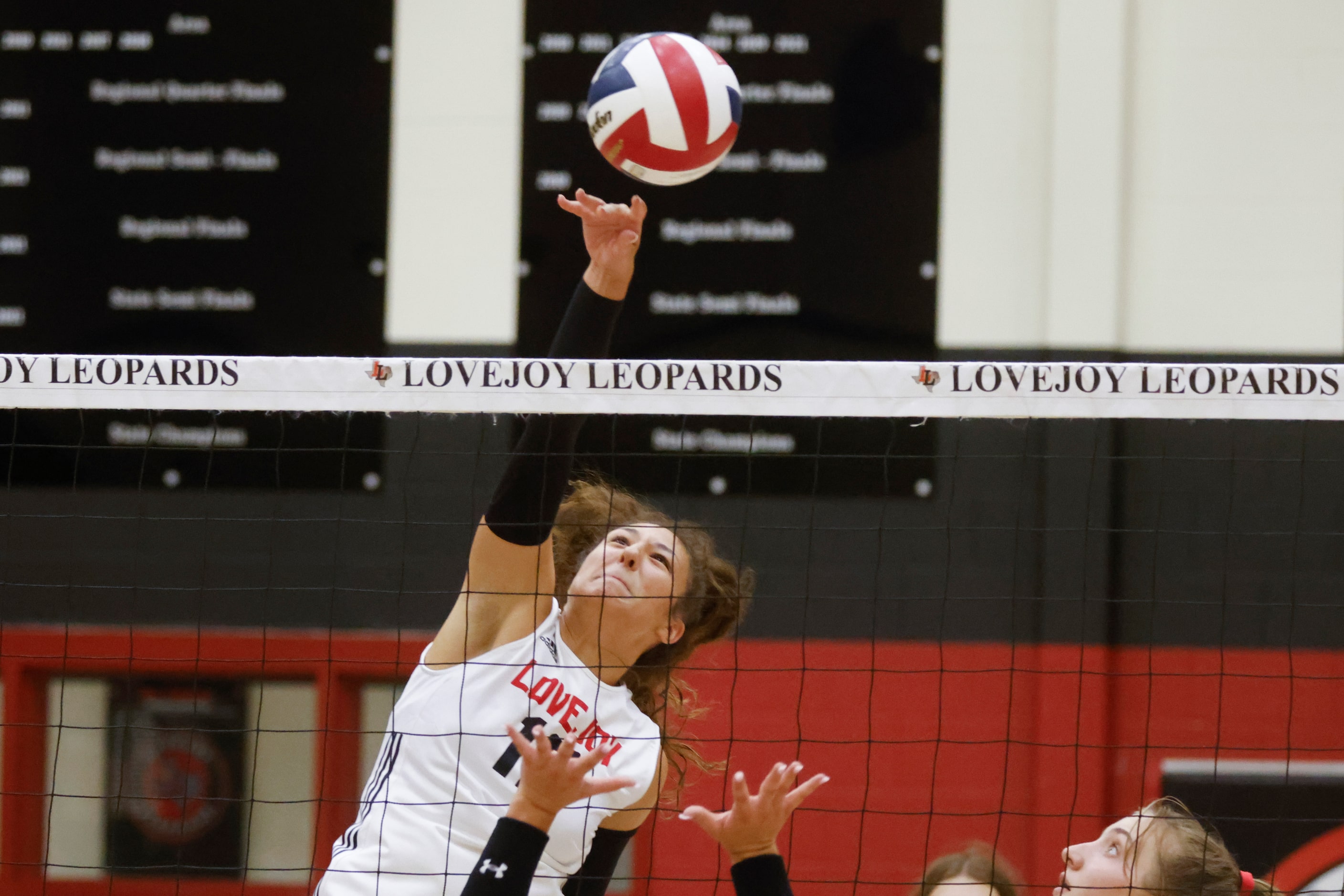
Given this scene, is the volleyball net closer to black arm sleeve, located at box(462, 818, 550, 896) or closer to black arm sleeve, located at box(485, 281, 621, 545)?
black arm sleeve, located at box(485, 281, 621, 545)

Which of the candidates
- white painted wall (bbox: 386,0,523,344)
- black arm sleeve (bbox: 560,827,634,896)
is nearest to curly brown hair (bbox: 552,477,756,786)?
black arm sleeve (bbox: 560,827,634,896)

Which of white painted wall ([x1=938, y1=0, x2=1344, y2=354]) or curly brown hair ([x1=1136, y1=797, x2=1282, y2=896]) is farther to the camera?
white painted wall ([x1=938, y1=0, x2=1344, y2=354])

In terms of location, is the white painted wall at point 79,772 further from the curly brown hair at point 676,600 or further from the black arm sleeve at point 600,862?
the black arm sleeve at point 600,862

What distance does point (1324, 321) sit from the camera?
13.4 ft

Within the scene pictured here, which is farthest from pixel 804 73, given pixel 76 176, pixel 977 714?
pixel 76 176

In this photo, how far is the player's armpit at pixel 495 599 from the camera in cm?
223

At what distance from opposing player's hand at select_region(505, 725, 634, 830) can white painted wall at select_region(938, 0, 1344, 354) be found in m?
2.70

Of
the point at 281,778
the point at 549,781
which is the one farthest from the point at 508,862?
the point at 281,778

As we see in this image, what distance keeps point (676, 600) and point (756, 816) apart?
769 mm

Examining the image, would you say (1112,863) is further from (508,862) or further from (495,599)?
(495,599)

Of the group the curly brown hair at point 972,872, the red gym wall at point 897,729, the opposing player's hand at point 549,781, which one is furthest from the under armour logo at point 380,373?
the red gym wall at point 897,729

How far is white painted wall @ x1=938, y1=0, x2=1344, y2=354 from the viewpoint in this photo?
4.08 m

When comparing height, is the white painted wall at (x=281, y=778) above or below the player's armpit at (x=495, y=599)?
below

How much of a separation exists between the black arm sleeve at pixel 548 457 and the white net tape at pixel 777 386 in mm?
129
